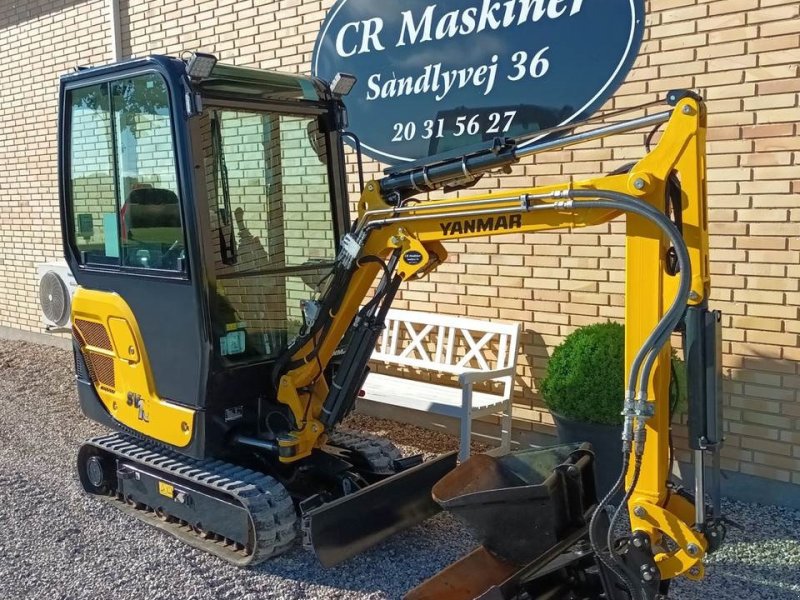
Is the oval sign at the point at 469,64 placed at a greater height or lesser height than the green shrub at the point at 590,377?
Result: greater

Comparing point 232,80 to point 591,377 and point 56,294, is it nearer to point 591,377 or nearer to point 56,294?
point 591,377

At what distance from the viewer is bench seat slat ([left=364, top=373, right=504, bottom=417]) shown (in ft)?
16.9

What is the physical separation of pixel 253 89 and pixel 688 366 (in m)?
2.45

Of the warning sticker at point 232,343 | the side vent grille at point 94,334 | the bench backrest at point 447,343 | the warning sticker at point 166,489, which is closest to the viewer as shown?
the warning sticker at point 232,343

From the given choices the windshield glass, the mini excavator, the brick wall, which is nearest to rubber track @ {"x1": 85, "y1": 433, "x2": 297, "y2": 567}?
the mini excavator

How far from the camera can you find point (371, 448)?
4539 mm

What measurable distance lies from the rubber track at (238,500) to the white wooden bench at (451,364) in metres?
1.48

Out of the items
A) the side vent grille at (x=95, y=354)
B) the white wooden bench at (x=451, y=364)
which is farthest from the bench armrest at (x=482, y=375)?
the side vent grille at (x=95, y=354)

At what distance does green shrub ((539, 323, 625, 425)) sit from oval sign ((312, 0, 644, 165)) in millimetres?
1291

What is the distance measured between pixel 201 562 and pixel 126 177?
1986 mm

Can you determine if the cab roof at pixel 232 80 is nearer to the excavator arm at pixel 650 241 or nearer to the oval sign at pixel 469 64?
the excavator arm at pixel 650 241

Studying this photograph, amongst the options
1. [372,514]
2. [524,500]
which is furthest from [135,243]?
[524,500]

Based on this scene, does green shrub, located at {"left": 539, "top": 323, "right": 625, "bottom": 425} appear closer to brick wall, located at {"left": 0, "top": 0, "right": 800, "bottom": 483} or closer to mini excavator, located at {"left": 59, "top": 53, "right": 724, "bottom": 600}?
brick wall, located at {"left": 0, "top": 0, "right": 800, "bottom": 483}

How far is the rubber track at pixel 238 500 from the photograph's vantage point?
12.3 ft
